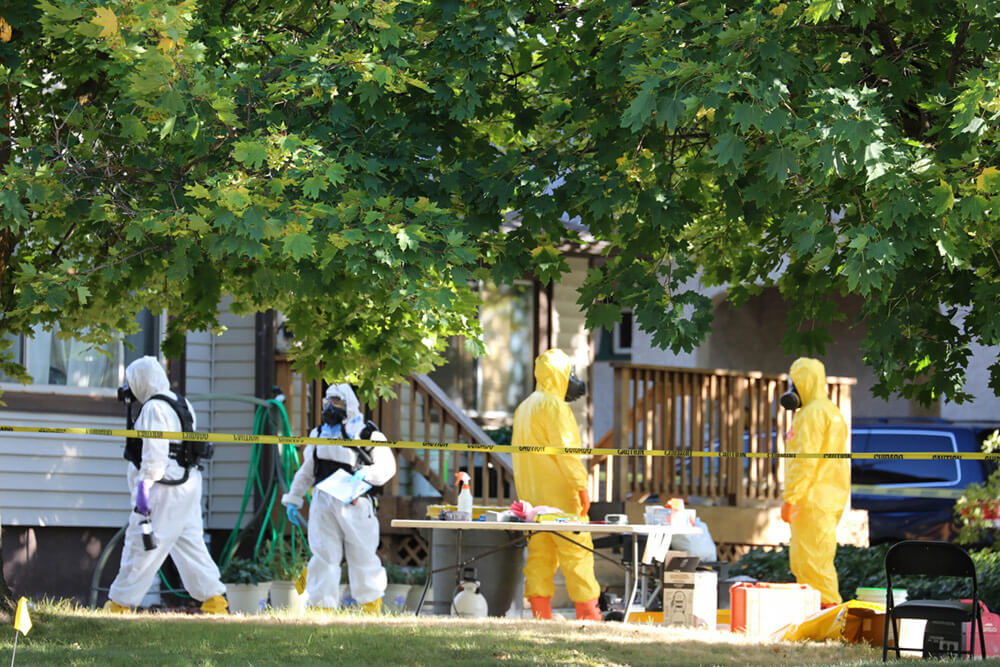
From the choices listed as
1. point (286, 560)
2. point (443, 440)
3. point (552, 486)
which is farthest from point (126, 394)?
point (443, 440)

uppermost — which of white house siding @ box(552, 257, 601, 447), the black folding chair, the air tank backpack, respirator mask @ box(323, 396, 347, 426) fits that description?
white house siding @ box(552, 257, 601, 447)

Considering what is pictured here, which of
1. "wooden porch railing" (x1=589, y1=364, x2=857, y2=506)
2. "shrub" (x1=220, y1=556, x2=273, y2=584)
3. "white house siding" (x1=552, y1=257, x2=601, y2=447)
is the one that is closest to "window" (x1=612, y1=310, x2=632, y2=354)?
"white house siding" (x1=552, y1=257, x2=601, y2=447)

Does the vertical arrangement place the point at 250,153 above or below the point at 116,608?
above

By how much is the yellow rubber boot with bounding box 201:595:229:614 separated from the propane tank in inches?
75.5

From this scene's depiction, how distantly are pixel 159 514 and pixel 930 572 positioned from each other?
600 cm

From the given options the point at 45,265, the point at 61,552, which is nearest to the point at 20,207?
the point at 45,265

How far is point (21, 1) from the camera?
26.3 ft

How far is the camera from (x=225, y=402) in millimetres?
15617

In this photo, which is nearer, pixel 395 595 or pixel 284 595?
pixel 284 595

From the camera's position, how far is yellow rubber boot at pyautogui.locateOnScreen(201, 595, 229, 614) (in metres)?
11.9

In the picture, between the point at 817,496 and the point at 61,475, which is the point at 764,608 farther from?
the point at 61,475

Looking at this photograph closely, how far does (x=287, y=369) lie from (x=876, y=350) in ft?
30.7

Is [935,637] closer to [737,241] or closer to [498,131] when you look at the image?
A: [737,241]

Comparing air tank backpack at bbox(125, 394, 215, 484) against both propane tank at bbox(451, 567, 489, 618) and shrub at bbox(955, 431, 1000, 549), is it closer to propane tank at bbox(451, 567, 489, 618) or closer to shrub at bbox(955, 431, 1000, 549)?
propane tank at bbox(451, 567, 489, 618)
